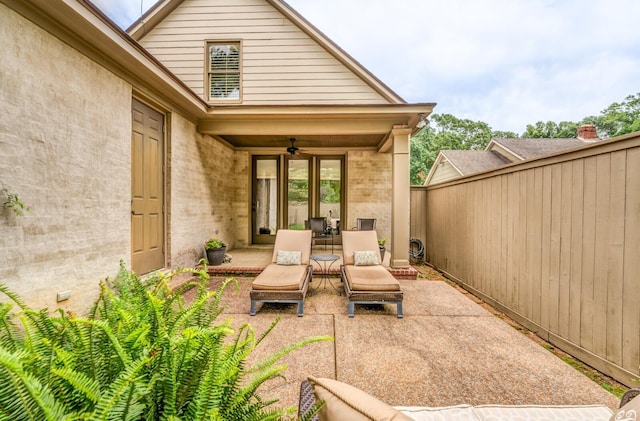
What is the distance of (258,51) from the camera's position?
673cm

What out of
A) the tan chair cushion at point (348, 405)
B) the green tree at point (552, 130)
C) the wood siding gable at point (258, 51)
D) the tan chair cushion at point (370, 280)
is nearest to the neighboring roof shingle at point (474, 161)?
the wood siding gable at point (258, 51)

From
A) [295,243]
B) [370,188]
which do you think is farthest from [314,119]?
[370,188]

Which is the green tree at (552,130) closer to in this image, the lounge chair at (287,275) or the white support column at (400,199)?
the white support column at (400,199)

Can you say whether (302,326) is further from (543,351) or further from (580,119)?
(580,119)

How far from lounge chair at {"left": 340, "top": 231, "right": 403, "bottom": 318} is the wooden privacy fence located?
153 cm

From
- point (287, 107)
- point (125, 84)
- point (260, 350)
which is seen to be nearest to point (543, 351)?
point (260, 350)

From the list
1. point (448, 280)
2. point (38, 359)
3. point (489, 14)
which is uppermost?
point (489, 14)

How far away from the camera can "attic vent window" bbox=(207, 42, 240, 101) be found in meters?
6.79

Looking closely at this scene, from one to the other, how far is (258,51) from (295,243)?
15.8 ft

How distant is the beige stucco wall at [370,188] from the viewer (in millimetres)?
7809

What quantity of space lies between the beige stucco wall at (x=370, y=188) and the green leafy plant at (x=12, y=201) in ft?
20.7

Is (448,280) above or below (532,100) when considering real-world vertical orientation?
below

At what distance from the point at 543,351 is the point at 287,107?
192 inches

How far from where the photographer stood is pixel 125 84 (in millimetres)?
3787
